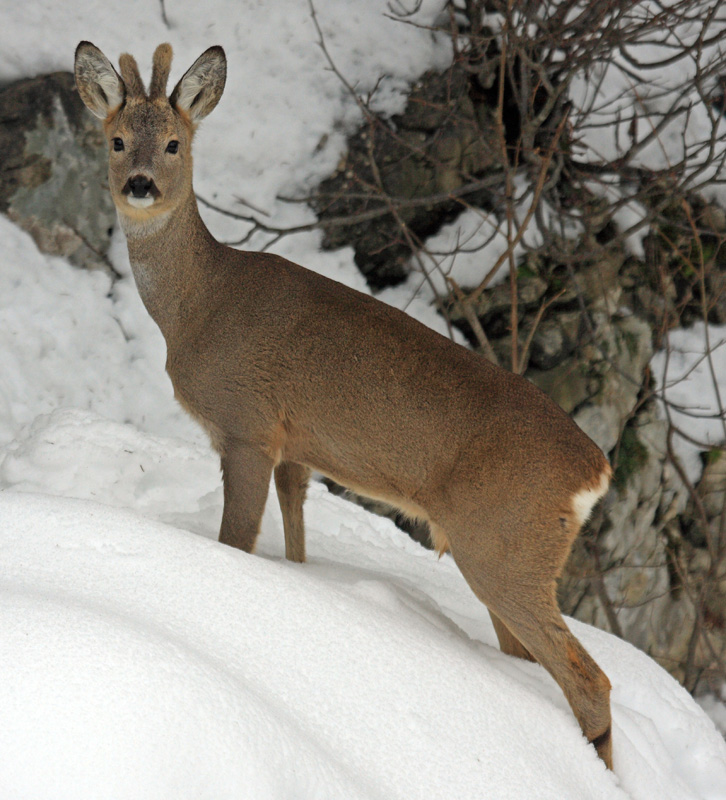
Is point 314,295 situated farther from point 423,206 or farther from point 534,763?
Result: point 423,206

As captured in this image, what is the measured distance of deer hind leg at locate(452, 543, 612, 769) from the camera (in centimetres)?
318

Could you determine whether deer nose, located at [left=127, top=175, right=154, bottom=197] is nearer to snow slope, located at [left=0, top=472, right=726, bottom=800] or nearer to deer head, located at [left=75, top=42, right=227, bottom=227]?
deer head, located at [left=75, top=42, right=227, bottom=227]

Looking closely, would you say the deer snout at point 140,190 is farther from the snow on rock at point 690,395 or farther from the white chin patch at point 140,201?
the snow on rock at point 690,395

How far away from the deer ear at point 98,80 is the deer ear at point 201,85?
0.22 metres

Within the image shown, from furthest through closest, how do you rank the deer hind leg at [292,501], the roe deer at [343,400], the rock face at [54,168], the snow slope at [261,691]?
the rock face at [54,168]
the deer hind leg at [292,501]
the roe deer at [343,400]
the snow slope at [261,691]

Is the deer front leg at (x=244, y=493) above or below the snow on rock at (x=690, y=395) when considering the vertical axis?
below

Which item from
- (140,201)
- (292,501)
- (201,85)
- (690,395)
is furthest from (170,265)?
(690,395)

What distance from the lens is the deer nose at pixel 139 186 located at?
3533 mm

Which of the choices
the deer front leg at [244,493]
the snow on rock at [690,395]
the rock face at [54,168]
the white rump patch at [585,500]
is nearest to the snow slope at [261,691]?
the deer front leg at [244,493]

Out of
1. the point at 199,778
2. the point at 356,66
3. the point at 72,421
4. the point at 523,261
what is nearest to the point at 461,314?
the point at 523,261

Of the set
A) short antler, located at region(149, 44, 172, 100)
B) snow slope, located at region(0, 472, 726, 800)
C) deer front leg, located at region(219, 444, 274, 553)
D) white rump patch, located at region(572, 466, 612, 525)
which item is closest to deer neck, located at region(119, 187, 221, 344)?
short antler, located at region(149, 44, 172, 100)

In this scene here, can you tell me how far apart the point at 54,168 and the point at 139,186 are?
9.99 ft

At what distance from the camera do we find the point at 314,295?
3.85 meters

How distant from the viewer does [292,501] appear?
163 inches
